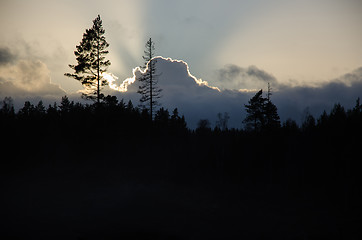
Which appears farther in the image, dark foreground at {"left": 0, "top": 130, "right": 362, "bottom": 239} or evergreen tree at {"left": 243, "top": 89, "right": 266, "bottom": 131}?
evergreen tree at {"left": 243, "top": 89, "right": 266, "bottom": 131}

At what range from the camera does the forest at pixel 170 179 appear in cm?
1327

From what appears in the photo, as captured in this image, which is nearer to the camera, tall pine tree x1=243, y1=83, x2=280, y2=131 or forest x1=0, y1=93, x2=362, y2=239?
forest x1=0, y1=93, x2=362, y2=239

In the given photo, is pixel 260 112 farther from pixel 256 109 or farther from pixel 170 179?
pixel 170 179

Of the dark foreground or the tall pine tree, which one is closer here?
the dark foreground

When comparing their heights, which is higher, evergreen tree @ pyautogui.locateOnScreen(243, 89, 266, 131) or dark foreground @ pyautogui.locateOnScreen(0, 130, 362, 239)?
evergreen tree @ pyautogui.locateOnScreen(243, 89, 266, 131)

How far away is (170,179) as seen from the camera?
25188 millimetres

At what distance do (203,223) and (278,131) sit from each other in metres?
19.0

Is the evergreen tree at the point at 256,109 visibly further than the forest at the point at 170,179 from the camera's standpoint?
Yes

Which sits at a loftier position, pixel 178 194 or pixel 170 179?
pixel 170 179

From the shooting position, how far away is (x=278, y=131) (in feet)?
91.5

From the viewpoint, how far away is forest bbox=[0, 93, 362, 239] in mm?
13273

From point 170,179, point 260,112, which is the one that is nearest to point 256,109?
point 260,112

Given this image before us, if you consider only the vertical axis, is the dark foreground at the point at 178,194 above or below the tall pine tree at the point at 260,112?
below

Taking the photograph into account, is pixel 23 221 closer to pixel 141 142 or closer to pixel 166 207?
pixel 166 207
